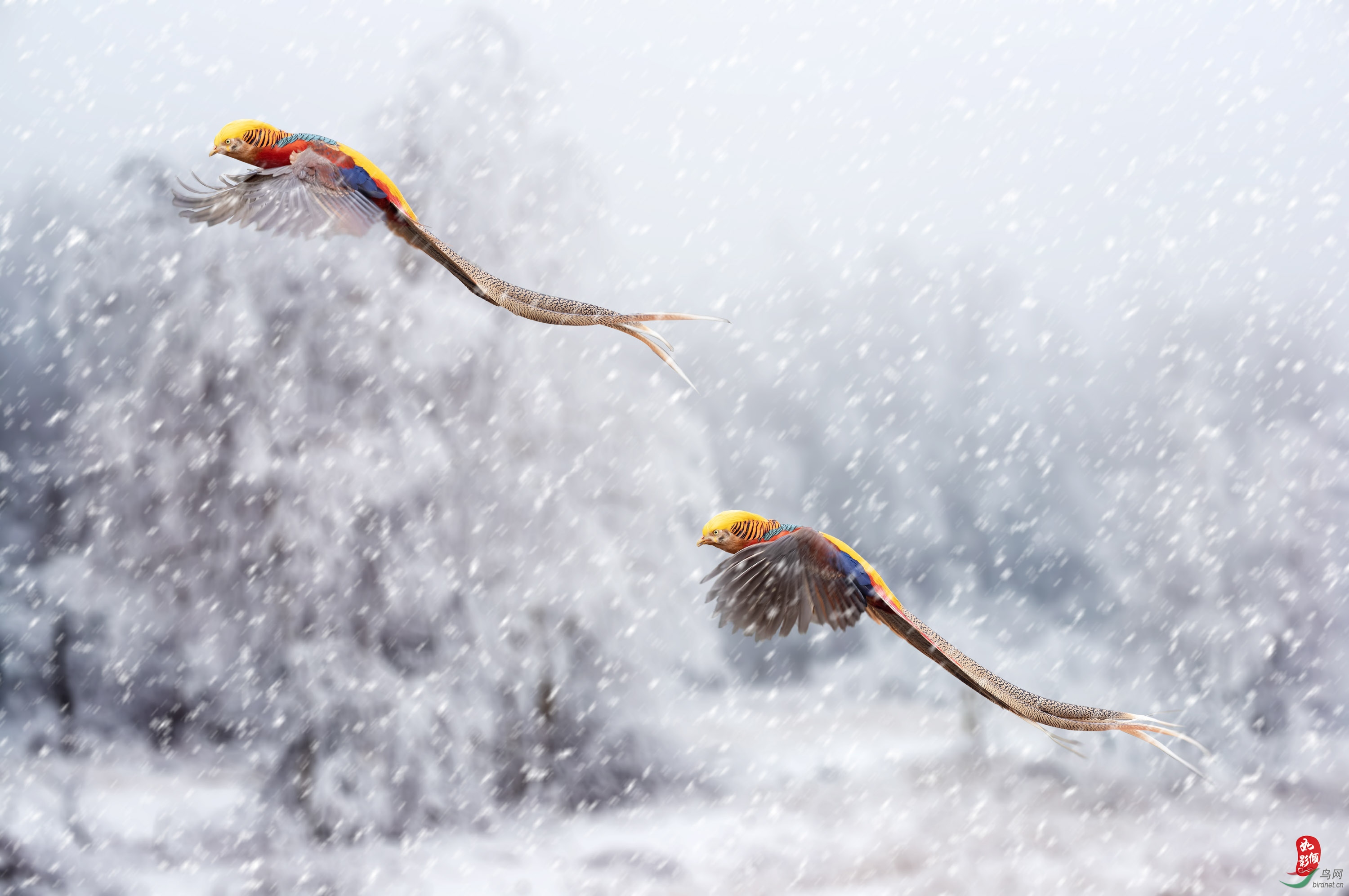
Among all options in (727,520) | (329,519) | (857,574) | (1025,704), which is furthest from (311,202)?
(329,519)

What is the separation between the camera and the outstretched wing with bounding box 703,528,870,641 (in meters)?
2.04

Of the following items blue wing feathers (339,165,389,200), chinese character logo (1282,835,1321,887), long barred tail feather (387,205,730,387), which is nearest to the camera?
long barred tail feather (387,205,730,387)

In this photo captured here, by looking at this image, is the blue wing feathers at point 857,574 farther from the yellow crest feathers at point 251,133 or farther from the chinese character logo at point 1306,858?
the chinese character logo at point 1306,858

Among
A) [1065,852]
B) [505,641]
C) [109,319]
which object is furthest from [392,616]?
[1065,852]

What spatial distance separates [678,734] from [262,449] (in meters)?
6.28

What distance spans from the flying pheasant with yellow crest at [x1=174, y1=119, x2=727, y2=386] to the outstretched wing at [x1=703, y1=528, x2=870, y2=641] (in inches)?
19.7

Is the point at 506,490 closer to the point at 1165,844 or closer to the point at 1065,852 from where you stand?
the point at 1065,852

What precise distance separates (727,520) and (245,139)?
4.40 ft

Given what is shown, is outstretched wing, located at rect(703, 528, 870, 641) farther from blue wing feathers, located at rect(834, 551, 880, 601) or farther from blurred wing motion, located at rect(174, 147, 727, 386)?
blurred wing motion, located at rect(174, 147, 727, 386)

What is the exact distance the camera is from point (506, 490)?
11.7 metres

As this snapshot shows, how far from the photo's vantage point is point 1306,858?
8.76 m

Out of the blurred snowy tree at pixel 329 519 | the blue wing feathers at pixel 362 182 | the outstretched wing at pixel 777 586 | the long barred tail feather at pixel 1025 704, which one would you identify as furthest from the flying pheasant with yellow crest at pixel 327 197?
the blurred snowy tree at pixel 329 519

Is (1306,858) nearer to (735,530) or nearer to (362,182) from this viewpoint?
(735,530)

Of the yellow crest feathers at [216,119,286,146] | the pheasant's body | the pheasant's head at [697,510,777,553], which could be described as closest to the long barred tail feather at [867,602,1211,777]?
the pheasant's head at [697,510,777,553]
